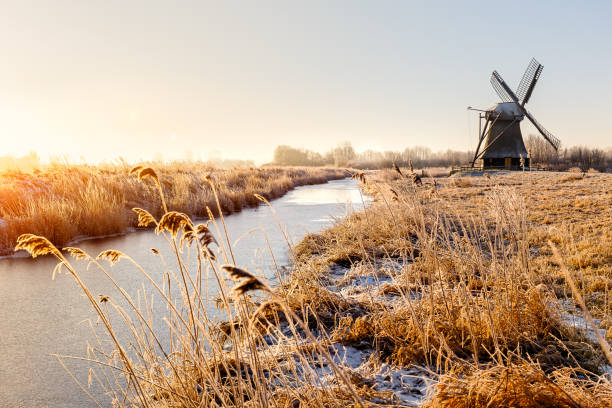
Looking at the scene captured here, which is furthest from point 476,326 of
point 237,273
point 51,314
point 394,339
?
point 51,314

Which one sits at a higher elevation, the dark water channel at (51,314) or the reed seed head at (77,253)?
the reed seed head at (77,253)

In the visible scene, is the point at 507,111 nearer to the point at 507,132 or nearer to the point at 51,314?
the point at 507,132

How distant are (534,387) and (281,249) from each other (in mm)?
5660

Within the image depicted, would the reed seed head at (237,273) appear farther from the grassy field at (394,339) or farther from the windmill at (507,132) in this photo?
the windmill at (507,132)

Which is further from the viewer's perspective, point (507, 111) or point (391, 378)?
point (507, 111)

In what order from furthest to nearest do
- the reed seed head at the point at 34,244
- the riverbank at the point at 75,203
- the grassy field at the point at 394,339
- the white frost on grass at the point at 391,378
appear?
the riverbank at the point at 75,203
the white frost on grass at the point at 391,378
the grassy field at the point at 394,339
the reed seed head at the point at 34,244

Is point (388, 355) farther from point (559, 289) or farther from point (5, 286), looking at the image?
point (5, 286)

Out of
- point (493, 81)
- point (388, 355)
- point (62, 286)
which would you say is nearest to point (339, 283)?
point (388, 355)

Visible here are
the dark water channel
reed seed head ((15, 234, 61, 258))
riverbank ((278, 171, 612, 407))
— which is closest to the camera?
reed seed head ((15, 234, 61, 258))

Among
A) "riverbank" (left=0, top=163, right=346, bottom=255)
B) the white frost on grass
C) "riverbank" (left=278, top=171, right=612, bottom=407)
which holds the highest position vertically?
"riverbank" (left=0, top=163, right=346, bottom=255)

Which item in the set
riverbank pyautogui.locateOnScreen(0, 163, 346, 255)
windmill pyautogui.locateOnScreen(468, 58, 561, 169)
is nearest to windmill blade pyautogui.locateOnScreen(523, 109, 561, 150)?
windmill pyautogui.locateOnScreen(468, 58, 561, 169)

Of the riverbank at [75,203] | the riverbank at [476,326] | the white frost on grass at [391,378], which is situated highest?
the riverbank at [75,203]

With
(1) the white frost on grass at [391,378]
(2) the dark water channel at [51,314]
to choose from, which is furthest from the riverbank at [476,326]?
(2) the dark water channel at [51,314]

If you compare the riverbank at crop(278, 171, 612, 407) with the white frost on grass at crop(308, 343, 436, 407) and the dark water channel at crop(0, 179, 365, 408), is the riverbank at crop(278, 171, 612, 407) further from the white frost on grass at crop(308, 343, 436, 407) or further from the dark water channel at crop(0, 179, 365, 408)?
the dark water channel at crop(0, 179, 365, 408)
